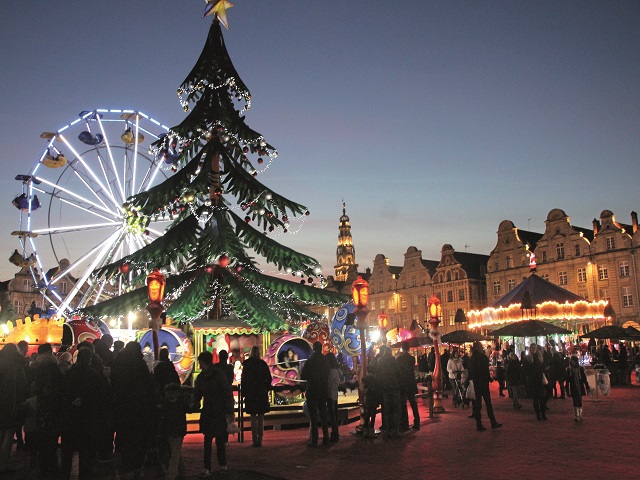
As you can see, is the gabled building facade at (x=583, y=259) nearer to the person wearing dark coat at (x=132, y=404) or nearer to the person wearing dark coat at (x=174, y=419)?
the person wearing dark coat at (x=174, y=419)

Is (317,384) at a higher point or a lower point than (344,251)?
lower

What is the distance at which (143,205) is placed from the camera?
53.7ft

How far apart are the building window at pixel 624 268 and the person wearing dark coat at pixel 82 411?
50272 millimetres

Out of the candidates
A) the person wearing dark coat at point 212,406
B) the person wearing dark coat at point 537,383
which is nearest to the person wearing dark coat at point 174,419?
the person wearing dark coat at point 212,406

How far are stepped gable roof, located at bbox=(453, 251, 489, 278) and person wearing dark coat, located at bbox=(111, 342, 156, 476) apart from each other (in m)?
60.5

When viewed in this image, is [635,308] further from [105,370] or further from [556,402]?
[105,370]

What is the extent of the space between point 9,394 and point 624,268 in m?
50.5

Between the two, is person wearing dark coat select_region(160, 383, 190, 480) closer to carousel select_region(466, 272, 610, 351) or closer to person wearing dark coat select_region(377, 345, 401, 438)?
person wearing dark coat select_region(377, 345, 401, 438)

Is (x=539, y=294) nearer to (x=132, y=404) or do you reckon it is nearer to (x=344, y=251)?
(x=132, y=404)

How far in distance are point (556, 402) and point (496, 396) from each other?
362 cm

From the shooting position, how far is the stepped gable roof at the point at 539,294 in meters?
27.8

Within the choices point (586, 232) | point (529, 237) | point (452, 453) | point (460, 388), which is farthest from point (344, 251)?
point (452, 453)

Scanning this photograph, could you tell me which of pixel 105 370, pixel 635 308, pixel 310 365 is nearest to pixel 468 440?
pixel 310 365

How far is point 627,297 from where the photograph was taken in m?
50.0
